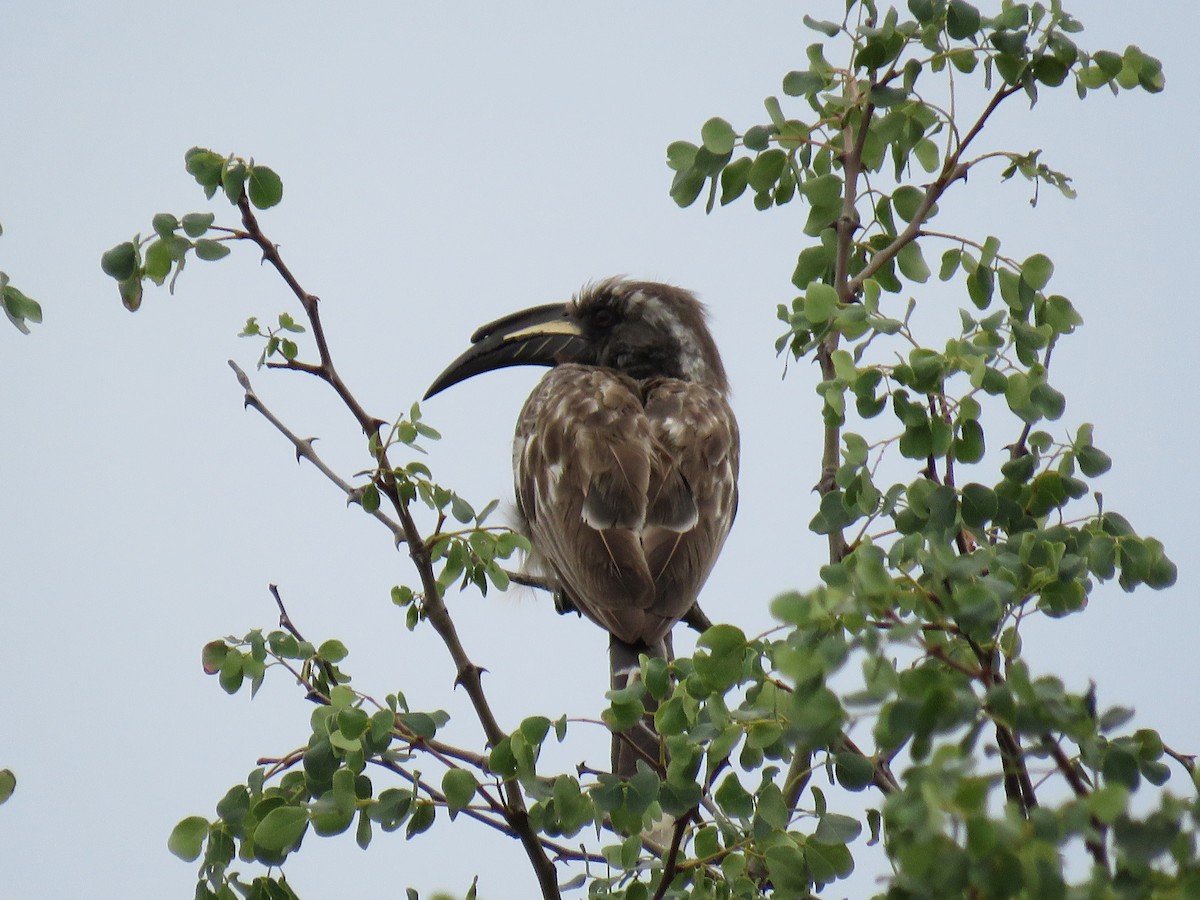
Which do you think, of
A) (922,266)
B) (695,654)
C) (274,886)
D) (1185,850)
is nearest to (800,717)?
(1185,850)

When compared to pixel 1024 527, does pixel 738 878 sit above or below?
below

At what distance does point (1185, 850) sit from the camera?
1.61 meters

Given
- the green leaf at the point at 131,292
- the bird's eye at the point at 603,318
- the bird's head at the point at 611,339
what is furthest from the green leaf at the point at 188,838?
the bird's eye at the point at 603,318

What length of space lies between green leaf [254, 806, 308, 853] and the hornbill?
1.20m

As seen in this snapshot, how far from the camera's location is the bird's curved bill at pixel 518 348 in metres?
7.93

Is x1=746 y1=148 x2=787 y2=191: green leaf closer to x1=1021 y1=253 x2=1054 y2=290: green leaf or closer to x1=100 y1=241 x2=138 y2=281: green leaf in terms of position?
x1=1021 y1=253 x2=1054 y2=290: green leaf

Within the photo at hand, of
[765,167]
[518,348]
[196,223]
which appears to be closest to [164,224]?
[196,223]

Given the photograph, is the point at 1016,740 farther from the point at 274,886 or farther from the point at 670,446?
the point at 670,446

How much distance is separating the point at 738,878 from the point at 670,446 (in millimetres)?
3425

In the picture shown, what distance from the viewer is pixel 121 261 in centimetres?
327

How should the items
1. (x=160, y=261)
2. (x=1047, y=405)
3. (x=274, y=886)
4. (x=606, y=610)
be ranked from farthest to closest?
(x=606, y=610) → (x=160, y=261) → (x=274, y=886) → (x=1047, y=405)

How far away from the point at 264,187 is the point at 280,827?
1.47 meters

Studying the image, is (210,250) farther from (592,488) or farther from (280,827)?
(592,488)

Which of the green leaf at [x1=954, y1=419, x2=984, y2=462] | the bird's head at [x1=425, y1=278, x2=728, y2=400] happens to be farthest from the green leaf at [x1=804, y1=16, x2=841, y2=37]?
the bird's head at [x1=425, y1=278, x2=728, y2=400]
